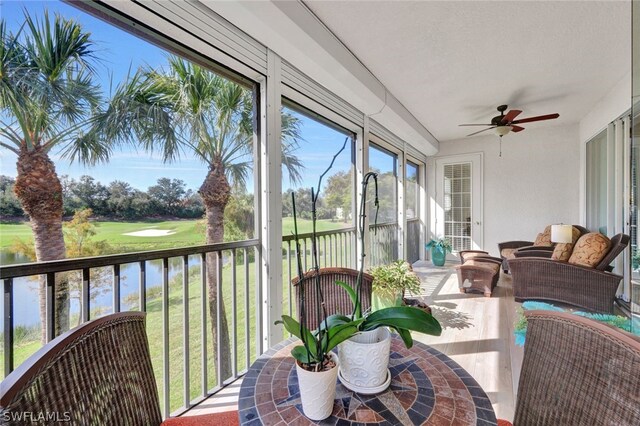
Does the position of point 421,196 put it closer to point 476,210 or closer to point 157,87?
point 476,210

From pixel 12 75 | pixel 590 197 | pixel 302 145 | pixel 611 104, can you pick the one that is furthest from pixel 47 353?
pixel 590 197

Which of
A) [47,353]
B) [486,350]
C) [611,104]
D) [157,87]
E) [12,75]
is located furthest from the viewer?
[611,104]

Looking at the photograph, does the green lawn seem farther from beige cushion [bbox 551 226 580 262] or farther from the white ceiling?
beige cushion [bbox 551 226 580 262]

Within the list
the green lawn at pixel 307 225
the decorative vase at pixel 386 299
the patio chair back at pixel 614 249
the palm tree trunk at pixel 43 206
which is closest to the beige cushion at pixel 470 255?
the patio chair back at pixel 614 249

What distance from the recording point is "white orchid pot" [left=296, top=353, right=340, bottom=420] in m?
0.73

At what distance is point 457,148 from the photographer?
594cm

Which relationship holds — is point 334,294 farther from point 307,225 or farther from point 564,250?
point 564,250

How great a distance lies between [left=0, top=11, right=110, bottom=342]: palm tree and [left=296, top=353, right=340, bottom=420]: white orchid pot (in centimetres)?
126

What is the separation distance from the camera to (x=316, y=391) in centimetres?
74

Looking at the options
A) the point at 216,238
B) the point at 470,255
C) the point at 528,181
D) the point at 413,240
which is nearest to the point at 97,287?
the point at 216,238

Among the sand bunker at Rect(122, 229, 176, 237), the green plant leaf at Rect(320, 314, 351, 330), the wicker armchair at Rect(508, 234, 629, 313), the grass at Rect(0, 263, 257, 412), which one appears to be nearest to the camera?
the green plant leaf at Rect(320, 314, 351, 330)

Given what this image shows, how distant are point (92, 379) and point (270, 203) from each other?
144 centimetres

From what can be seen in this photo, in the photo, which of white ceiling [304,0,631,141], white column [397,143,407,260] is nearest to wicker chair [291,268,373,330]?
white ceiling [304,0,631,141]

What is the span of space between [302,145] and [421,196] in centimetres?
444
